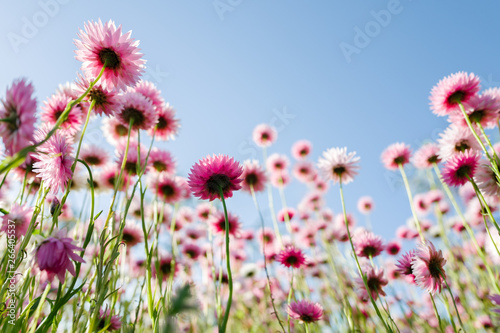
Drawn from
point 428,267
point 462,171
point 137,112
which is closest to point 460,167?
point 462,171

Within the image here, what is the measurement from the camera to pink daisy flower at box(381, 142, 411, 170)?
2.16 meters

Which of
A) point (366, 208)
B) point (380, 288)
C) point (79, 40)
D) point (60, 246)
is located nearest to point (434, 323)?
point (366, 208)

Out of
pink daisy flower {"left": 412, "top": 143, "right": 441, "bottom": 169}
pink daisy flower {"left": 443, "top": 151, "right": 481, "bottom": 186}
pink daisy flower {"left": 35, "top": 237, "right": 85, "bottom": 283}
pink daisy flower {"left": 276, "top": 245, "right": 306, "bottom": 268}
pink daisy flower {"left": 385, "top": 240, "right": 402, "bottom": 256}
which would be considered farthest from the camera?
pink daisy flower {"left": 385, "top": 240, "right": 402, "bottom": 256}

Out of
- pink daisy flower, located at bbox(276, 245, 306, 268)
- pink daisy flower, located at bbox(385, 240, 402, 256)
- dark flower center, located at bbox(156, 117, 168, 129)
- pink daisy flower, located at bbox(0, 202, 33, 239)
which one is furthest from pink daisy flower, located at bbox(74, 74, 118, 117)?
pink daisy flower, located at bbox(385, 240, 402, 256)

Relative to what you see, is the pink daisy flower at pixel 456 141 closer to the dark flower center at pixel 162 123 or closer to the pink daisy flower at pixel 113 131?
the dark flower center at pixel 162 123

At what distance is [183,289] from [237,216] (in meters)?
2.00

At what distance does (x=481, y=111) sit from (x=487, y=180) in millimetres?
451

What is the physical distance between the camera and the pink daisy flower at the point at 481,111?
4.81 ft

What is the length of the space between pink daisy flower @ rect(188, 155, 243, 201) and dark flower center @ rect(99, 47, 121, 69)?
394 mm

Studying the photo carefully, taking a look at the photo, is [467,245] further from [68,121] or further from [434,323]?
[68,121]

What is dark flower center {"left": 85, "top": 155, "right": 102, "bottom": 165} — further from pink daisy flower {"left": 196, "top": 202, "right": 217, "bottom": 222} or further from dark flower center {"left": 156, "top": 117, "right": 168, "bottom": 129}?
pink daisy flower {"left": 196, "top": 202, "right": 217, "bottom": 222}

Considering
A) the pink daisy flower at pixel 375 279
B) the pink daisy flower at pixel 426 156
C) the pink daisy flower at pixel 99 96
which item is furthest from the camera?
the pink daisy flower at pixel 426 156

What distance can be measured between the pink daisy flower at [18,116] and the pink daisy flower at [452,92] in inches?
68.4

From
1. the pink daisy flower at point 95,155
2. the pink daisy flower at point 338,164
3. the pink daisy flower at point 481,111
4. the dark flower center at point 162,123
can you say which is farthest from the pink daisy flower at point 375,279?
the pink daisy flower at point 95,155
